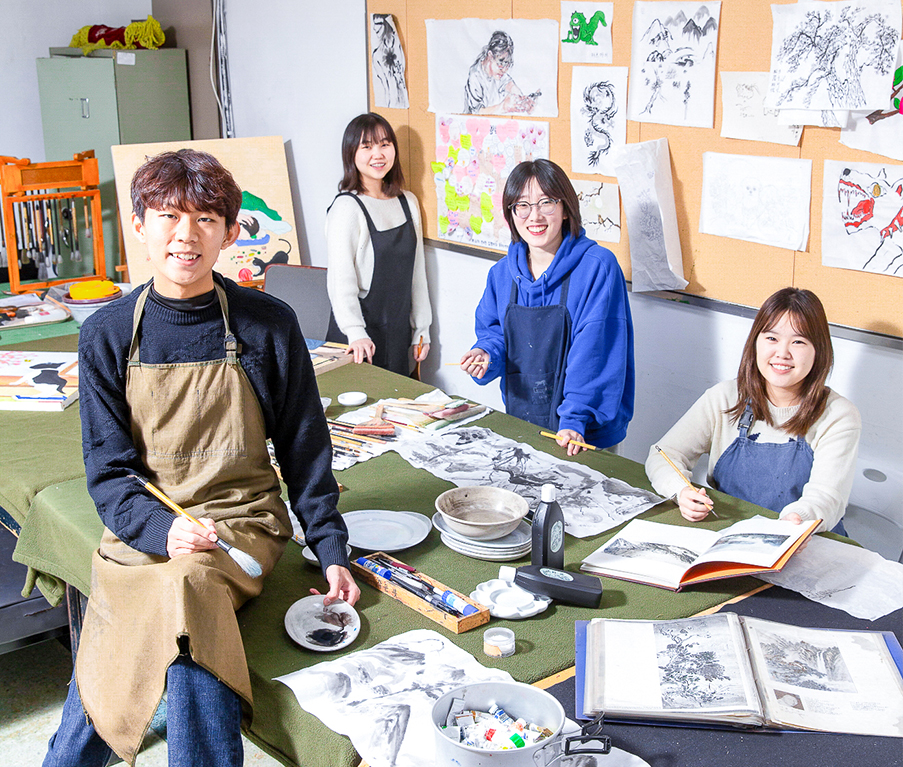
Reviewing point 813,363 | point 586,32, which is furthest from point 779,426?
point 586,32

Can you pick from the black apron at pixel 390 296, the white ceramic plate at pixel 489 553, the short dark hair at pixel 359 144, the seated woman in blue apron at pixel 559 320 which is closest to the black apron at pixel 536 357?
the seated woman in blue apron at pixel 559 320

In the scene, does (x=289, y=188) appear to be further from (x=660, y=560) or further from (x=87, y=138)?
(x=660, y=560)

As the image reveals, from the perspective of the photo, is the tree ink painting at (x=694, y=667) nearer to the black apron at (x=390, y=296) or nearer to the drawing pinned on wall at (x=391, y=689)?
the drawing pinned on wall at (x=391, y=689)

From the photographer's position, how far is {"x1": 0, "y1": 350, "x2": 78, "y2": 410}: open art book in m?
2.59

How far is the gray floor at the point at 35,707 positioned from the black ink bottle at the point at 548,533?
1.08 meters

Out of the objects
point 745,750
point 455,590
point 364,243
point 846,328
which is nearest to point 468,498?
point 455,590

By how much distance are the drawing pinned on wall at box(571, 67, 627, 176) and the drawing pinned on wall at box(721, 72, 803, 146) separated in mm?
414

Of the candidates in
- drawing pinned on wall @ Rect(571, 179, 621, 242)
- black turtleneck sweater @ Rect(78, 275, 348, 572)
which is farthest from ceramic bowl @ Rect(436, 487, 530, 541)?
drawing pinned on wall @ Rect(571, 179, 621, 242)

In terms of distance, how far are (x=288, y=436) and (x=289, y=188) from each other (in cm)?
334

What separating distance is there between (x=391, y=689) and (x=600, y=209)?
233cm

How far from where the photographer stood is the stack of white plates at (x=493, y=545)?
174 centimetres

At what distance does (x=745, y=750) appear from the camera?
124 cm

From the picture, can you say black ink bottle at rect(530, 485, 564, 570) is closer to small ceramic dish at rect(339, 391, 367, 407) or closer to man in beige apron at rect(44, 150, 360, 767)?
man in beige apron at rect(44, 150, 360, 767)

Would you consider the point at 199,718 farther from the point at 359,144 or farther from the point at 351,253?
the point at 359,144
